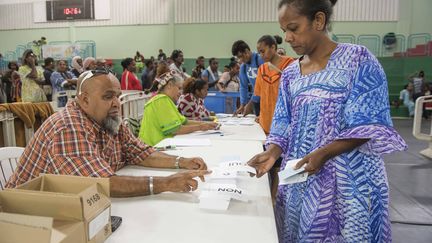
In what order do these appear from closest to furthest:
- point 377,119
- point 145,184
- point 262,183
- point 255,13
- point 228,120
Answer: point 377,119
point 145,184
point 262,183
point 228,120
point 255,13

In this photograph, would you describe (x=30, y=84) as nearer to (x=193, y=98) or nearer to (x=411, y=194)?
(x=193, y=98)

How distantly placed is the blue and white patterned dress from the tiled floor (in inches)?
66.4

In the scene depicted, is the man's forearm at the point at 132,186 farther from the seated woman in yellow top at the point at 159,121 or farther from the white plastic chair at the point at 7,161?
the seated woman in yellow top at the point at 159,121

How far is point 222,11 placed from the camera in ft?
35.5

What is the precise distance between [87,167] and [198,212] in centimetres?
44

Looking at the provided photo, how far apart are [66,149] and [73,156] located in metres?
0.04

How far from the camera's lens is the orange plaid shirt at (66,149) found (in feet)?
4.36

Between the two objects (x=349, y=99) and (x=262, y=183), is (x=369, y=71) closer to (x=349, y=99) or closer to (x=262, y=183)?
(x=349, y=99)

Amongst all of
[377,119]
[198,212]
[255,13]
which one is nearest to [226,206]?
[198,212]

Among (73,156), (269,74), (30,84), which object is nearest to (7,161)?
(73,156)

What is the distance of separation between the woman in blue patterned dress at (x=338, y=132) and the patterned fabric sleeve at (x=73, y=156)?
756 millimetres

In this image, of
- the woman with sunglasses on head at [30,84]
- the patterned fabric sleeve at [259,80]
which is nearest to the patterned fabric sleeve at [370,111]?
the patterned fabric sleeve at [259,80]

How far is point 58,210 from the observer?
0.93 metres

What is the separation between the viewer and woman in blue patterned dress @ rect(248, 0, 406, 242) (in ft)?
4.04
